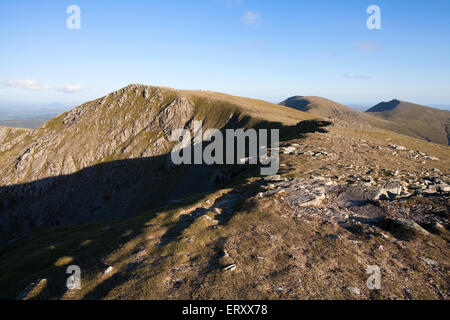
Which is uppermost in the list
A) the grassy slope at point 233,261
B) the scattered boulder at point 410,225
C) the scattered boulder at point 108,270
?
the scattered boulder at point 410,225

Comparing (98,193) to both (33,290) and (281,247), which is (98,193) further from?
(281,247)

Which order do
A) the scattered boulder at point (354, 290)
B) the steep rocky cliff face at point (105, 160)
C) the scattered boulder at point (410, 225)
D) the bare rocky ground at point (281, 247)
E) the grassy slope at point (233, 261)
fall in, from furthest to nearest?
the steep rocky cliff face at point (105, 160)
the scattered boulder at point (410, 225)
the bare rocky ground at point (281, 247)
the grassy slope at point (233, 261)
the scattered boulder at point (354, 290)

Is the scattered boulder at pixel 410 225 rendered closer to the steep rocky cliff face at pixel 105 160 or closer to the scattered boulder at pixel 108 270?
the scattered boulder at pixel 108 270

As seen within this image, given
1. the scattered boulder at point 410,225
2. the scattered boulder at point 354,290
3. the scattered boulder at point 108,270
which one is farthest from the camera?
the scattered boulder at point 410,225

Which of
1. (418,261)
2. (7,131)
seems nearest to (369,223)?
(418,261)

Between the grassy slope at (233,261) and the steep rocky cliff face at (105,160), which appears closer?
the grassy slope at (233,261)

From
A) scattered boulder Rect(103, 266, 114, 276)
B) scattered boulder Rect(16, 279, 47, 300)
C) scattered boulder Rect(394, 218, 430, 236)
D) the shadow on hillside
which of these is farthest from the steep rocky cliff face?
scattered boulder Rect(394, 218, 430, 236)

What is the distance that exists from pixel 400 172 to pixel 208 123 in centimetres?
8331

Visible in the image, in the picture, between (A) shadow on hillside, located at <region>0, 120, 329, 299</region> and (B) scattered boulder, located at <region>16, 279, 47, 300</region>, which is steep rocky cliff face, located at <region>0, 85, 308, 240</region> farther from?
(B) scattered boulder, located at <region>16, 279, 47, 300</region>

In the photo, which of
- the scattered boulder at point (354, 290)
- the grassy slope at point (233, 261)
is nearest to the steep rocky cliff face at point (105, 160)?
the grassy slope at point (233, 261)

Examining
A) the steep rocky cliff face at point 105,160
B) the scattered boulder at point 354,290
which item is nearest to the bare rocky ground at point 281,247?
the scattered boulder at point 354,290

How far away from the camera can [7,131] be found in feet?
466

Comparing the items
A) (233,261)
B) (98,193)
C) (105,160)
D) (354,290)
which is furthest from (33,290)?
(105,160)

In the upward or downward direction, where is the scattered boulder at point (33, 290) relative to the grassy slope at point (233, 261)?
downward
